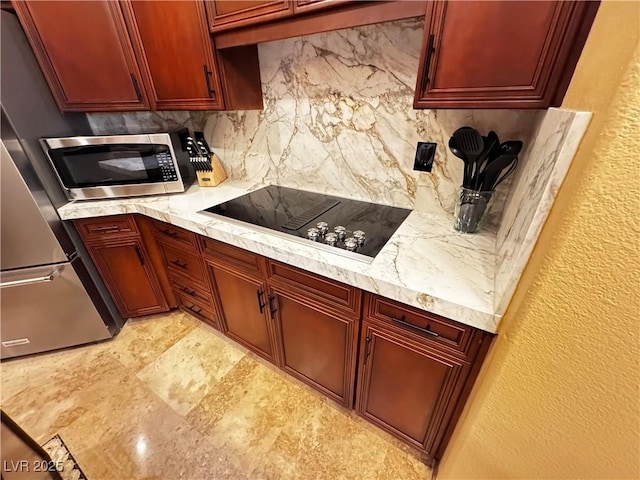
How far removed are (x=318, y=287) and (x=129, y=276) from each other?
4.52 feet

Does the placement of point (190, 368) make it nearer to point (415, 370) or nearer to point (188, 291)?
point (188, 291)

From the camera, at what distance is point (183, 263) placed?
158cm

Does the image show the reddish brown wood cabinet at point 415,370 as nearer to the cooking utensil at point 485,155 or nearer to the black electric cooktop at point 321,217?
the black electric cooktop at point 321,217

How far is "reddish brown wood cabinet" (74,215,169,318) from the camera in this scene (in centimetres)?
154

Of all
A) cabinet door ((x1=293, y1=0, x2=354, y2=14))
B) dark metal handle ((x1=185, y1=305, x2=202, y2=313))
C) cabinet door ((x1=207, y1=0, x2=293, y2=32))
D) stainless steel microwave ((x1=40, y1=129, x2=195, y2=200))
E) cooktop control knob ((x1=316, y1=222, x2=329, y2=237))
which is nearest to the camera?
cabinet door ((x1=293, y1=0, x2=354, y2=14))

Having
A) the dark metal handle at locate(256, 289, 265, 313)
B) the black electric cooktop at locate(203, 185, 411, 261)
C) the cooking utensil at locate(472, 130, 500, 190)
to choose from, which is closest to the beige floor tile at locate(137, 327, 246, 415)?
the dark metal handle at locate(256, 289, 265, 313)

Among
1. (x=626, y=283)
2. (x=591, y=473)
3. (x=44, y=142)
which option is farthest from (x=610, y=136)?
(x=44, y=142)

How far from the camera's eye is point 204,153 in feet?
5.31

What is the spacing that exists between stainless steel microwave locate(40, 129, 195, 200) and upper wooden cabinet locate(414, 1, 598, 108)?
133 centimetres

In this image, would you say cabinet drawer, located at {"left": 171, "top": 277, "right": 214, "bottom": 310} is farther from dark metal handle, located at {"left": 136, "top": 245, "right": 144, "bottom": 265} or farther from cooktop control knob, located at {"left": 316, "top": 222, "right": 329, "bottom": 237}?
cooktop control knob, located at {"left": 316, "top": 222, "right": 329, "bottom": 237}

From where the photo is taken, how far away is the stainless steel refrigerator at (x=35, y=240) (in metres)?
1.23

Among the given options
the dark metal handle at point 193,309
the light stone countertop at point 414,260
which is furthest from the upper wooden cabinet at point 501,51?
the dark metal handle at point 193,309

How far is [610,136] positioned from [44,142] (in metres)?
2.04

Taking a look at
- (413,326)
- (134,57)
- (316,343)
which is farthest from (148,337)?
(413,326)
